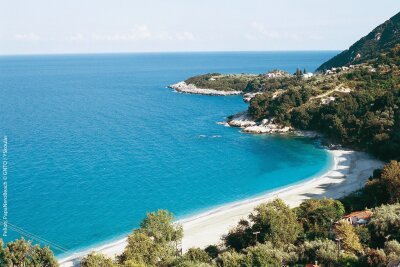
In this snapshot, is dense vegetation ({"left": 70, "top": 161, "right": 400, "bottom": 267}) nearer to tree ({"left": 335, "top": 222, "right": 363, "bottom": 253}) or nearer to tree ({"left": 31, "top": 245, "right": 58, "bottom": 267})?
tree ({"left": 335, "top": 222, "right": 363, "bottom": 253})

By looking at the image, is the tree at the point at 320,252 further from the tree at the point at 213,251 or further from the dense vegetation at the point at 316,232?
the tree at the point at 213,251

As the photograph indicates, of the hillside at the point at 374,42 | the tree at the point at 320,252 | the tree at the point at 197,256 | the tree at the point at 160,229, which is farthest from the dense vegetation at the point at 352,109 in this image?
the hillside at the point at 374,42

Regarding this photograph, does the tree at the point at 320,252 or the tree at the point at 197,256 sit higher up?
the tree at the point at 320,252

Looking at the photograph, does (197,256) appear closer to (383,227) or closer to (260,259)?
(260,259)

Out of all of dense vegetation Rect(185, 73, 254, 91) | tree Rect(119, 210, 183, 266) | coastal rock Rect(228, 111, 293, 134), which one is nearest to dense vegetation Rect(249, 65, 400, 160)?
coastal rock Rect(228, 111, 293, 134)

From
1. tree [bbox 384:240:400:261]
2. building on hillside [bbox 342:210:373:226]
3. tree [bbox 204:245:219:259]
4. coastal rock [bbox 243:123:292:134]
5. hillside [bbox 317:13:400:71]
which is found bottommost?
tree [bbox 204:245:219:259]
